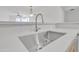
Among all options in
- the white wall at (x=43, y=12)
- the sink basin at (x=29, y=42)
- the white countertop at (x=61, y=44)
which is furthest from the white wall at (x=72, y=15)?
the sink basin at (x=29, y=42)

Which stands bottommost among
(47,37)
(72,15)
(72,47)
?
(72,47)

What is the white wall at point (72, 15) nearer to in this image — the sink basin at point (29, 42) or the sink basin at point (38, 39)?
the sink basin at point (38, 39)

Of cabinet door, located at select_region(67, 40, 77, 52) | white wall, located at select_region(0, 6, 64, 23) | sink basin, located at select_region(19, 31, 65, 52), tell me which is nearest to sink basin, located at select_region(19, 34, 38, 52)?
sink basin, located at select_region(19, 31, 65, 52)

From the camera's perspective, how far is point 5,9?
1.11m

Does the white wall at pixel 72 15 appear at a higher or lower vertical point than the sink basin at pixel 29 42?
higher

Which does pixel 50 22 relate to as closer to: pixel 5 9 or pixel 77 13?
pixel 77 13

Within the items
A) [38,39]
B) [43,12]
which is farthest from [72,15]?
[38,39]

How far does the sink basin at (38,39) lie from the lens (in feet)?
3.67

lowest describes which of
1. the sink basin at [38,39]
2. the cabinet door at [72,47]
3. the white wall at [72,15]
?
the cabinet door at [72,47]

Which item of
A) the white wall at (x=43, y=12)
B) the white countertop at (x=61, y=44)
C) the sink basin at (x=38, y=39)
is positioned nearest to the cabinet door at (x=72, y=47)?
the white countertop at (x=61, y=44)

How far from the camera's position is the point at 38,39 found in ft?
3.71

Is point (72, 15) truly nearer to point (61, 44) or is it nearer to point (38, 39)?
point (61, 44)
